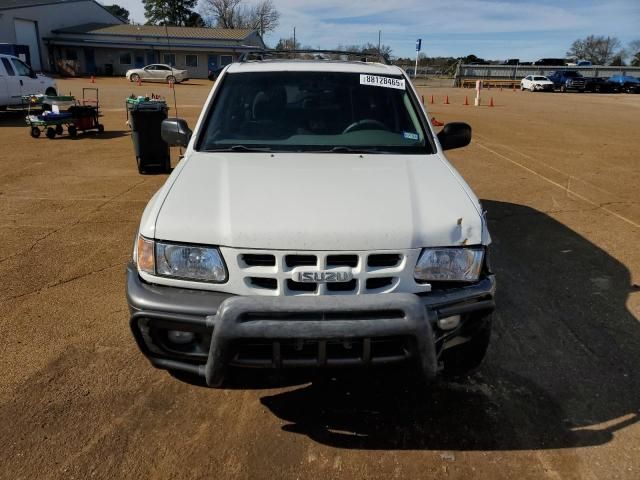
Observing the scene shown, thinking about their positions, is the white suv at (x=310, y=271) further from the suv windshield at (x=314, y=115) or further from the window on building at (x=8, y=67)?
the window on building at (x=8, y=67)

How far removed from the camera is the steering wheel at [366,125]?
3.72 m

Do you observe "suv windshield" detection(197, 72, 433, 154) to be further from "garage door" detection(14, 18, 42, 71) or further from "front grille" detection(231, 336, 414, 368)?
"garage door" detection(14, 18, 42, 71)

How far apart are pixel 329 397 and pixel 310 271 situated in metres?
1.00

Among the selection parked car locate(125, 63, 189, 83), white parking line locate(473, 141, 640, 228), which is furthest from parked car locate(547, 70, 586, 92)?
white parking line locate(473, 141, 640, 228)

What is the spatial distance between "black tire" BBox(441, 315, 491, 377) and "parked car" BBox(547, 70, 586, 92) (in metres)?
46.2

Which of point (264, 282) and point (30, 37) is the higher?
point (30, 37)

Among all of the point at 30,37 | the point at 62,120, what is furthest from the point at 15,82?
the point at 30,37

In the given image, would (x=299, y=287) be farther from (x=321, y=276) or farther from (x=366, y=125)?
(x=366, y=125)

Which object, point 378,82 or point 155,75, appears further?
point 155,75

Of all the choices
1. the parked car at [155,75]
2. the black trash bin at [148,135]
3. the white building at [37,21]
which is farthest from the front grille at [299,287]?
the white building at [37,21]

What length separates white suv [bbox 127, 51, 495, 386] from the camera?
7.38 feet

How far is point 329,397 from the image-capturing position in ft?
9.94

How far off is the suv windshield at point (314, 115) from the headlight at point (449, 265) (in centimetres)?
115

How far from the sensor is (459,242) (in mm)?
2555
